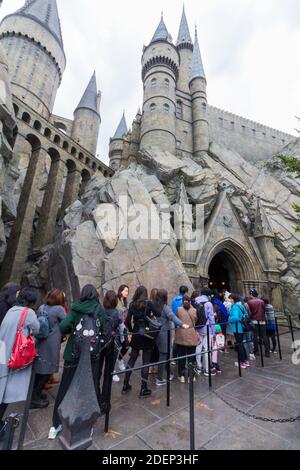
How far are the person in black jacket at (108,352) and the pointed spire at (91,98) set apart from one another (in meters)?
39.6

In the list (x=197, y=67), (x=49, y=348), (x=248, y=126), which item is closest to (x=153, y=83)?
(x=197, y=67)

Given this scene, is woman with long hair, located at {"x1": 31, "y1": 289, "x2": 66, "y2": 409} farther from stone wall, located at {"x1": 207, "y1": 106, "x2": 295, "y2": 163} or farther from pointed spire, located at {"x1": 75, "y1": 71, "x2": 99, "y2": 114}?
pointed spire, located at {"x1": 75, "y1": 71, "x2": 99, "y2": 114}

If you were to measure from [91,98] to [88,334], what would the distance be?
4323 cm

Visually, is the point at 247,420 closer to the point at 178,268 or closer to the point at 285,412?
the point at 285,412

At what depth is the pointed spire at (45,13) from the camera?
3246cm

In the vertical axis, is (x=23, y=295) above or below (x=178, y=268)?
below

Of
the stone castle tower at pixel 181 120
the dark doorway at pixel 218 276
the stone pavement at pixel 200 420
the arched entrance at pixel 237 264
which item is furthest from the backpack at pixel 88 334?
the stone castle tower at pixel 181 120

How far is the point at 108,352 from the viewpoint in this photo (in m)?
3.13

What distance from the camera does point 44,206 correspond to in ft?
67.1

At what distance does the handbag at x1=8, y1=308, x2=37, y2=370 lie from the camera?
8.86ft

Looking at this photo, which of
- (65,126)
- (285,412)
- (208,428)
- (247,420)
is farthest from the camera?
(65,126)

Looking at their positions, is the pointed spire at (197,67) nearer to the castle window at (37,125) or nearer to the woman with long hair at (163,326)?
the castle window at (37,125)
